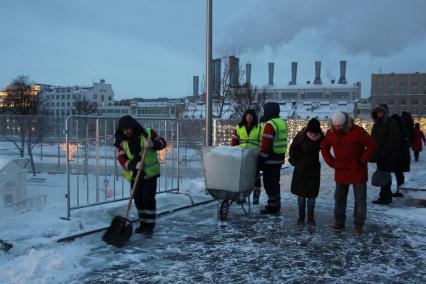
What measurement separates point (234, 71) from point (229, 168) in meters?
24.2

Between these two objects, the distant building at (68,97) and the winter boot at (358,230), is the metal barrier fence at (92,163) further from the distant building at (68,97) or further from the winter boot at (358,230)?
the distant building at (68,97)

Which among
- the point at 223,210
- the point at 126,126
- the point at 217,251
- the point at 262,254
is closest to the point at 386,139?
the point at 223,210

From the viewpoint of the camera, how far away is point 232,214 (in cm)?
803

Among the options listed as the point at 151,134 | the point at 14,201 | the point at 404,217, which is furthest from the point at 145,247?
the point at 14,201

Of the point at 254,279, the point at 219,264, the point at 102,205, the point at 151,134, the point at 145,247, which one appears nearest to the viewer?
the point at 254,279

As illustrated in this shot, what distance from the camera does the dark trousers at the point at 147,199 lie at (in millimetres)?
6543

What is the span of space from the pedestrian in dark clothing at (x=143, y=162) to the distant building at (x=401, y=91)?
10609 cm

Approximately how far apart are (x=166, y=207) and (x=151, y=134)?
2076 mm

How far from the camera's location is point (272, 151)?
25.5 feet

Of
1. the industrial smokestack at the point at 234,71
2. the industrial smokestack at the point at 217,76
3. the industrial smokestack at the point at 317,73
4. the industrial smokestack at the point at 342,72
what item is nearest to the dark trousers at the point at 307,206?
the industrial smokestack at the point at 217,76

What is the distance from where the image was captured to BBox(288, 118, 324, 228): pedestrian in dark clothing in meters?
6.98

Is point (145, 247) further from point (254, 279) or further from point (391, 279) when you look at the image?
point (391, 279)

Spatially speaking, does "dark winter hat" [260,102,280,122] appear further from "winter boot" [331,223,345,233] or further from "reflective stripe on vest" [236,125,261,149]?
"winter boot" [331,223,345,233]

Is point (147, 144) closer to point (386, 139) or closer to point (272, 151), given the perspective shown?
point (272, 151)
